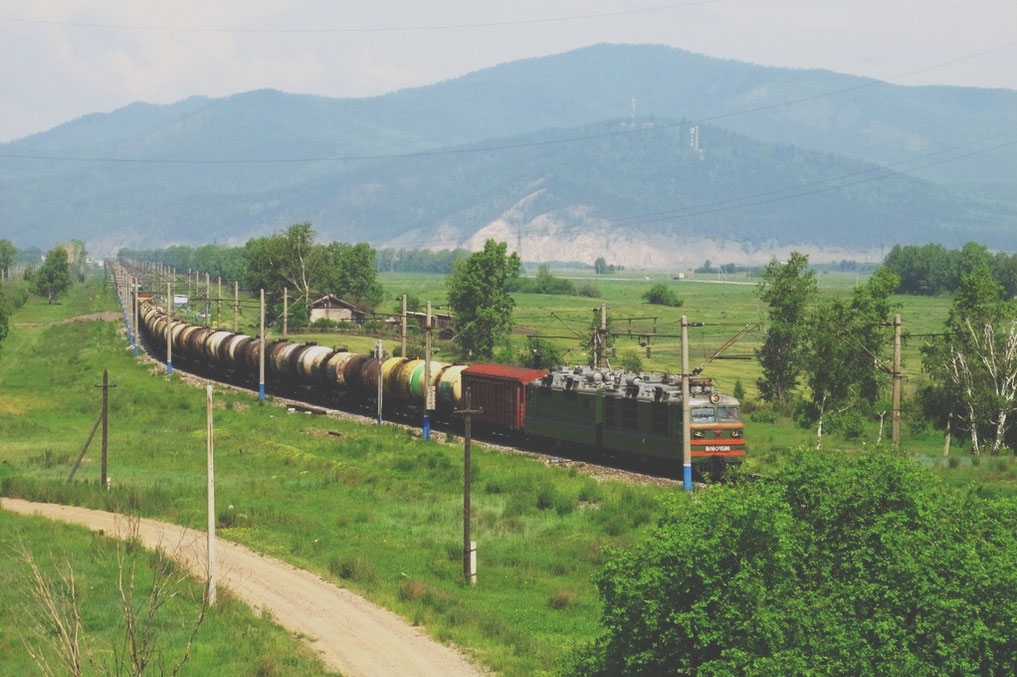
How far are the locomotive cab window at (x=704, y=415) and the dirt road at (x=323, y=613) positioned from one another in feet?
57.4

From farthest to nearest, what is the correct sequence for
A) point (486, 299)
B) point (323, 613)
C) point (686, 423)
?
point (486, 299)
point (686, 423)
point (323, 613)

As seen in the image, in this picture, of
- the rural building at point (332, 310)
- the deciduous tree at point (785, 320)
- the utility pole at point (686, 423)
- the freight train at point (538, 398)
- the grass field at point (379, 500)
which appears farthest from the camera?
the rural building at point (332, 310)

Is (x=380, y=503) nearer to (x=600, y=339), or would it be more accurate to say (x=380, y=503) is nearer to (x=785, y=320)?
(x=600, y=339)

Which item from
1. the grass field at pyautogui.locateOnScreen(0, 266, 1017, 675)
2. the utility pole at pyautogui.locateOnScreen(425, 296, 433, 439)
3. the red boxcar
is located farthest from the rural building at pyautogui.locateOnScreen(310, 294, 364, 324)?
the red boxcar

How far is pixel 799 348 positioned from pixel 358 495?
4067 cm

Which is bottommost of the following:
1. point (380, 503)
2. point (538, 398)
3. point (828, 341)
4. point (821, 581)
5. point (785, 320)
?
point (380, 503)

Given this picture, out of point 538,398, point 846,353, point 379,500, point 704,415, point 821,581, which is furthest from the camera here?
point 846,353

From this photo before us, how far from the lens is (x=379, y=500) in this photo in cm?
4753

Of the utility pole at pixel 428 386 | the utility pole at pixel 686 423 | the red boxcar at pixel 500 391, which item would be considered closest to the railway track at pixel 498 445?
the utility pole at pixel 428 386

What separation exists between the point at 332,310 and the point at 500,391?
108211mm

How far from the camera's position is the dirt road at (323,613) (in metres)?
28.3

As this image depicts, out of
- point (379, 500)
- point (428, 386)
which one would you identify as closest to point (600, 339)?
point (428, 386)

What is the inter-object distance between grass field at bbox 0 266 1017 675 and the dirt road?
70 cm

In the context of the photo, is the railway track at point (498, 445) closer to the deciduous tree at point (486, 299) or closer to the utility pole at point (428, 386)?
the utility pole at point (428, 386)
